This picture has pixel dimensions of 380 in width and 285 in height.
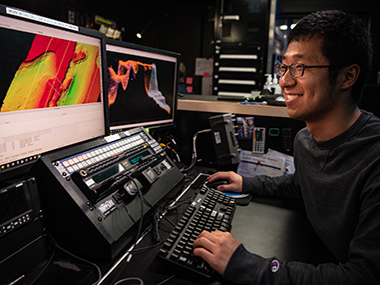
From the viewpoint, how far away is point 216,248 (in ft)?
2.36

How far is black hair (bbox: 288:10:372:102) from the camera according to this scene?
83 cm

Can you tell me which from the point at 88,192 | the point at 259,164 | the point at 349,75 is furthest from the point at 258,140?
the point at 88,192

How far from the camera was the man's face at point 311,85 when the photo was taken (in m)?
0.85

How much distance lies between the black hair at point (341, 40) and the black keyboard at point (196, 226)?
55cm

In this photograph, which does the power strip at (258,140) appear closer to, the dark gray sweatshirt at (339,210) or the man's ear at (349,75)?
the dark gray sweatshirt at (339,210)

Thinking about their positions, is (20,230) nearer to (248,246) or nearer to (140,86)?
(248,246)

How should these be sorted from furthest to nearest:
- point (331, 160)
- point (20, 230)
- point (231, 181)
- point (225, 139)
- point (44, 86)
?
point (225, 139) → point (231, 181) → point (331, 160) → point (44, 86) → point (20, 230)

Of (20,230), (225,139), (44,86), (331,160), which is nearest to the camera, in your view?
(20,230)

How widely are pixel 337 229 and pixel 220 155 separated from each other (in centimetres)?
66

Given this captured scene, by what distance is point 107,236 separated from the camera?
690 mm

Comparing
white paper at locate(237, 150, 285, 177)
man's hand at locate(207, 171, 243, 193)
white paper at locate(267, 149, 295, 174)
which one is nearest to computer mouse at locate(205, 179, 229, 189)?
man's hand at locate(207, 171, 243, 193)

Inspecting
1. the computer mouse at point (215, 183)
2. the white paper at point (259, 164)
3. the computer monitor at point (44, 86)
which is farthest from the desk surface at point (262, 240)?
the computer monitor at point (44, 86)

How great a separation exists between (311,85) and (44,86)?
2.60ft

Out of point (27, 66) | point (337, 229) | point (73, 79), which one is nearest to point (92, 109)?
point (73, 79)
